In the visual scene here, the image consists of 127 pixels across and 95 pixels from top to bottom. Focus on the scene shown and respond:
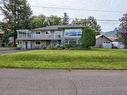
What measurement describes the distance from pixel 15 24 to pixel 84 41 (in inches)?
1418

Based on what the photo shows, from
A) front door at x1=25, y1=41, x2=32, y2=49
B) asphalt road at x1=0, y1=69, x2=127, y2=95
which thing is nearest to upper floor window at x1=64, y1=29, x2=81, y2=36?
front door at x1=25, y1=41, x2=32, y2=49

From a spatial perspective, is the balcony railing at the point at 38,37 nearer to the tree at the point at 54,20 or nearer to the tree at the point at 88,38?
the tree at the point at 88,38

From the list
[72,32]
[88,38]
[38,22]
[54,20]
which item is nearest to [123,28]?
[88,38]

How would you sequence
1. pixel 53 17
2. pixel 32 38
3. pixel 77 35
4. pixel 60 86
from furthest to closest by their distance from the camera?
pixel 53 17 < pixel 32 38 < pixel 77 35 < pixel 60 86

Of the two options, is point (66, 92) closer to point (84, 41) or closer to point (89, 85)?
point (89, 85)

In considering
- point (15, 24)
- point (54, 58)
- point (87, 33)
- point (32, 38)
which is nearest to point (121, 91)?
point (54, 58)

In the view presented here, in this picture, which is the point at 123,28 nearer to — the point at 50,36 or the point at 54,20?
the point at 50,36

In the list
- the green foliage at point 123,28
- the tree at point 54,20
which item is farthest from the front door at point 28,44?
the tree at point 54,20

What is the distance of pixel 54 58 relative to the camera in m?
27.2

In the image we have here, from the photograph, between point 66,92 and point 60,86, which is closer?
point 66,92

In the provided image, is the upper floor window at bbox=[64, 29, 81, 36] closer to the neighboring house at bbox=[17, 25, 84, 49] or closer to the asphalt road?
the neighboring house at bbox=[17, 25, 84, 49]

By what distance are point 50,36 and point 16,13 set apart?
22575 mm

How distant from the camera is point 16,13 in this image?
9038 centimetres

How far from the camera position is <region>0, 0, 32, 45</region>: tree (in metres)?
88.8
